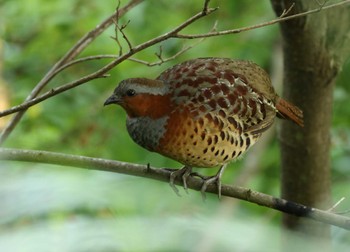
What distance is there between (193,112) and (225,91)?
0.66 feet

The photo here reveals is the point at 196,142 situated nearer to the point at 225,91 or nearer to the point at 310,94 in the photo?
the point at 225,91

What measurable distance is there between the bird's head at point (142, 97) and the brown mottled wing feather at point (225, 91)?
0.06 m

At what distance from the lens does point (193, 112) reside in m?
3.15

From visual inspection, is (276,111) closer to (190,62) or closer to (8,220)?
(190,62)

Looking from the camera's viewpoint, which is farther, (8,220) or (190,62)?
(190,62)

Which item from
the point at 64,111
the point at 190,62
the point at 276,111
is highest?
the point at 64,111

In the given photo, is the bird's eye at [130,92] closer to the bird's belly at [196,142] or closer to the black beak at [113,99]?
the black beak at [113,99]

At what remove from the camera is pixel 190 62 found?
10.8 feet

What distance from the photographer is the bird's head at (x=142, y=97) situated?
3131 millimetres

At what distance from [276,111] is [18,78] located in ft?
7.42

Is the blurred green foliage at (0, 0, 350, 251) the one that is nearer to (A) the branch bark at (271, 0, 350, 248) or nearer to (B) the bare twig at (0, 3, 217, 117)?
(A) the branch bark at (271, 0, 350, 248)

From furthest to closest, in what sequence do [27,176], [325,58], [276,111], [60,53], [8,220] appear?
[60,53], [276,111], [325,58], [27,176], [8,220]

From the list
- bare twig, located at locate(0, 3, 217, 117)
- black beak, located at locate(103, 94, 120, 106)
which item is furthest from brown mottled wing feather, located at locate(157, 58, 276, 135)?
bare twig, located at locate(0, 3, 217, 117)

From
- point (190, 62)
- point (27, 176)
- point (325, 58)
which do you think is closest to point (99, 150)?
point (190, 62)
